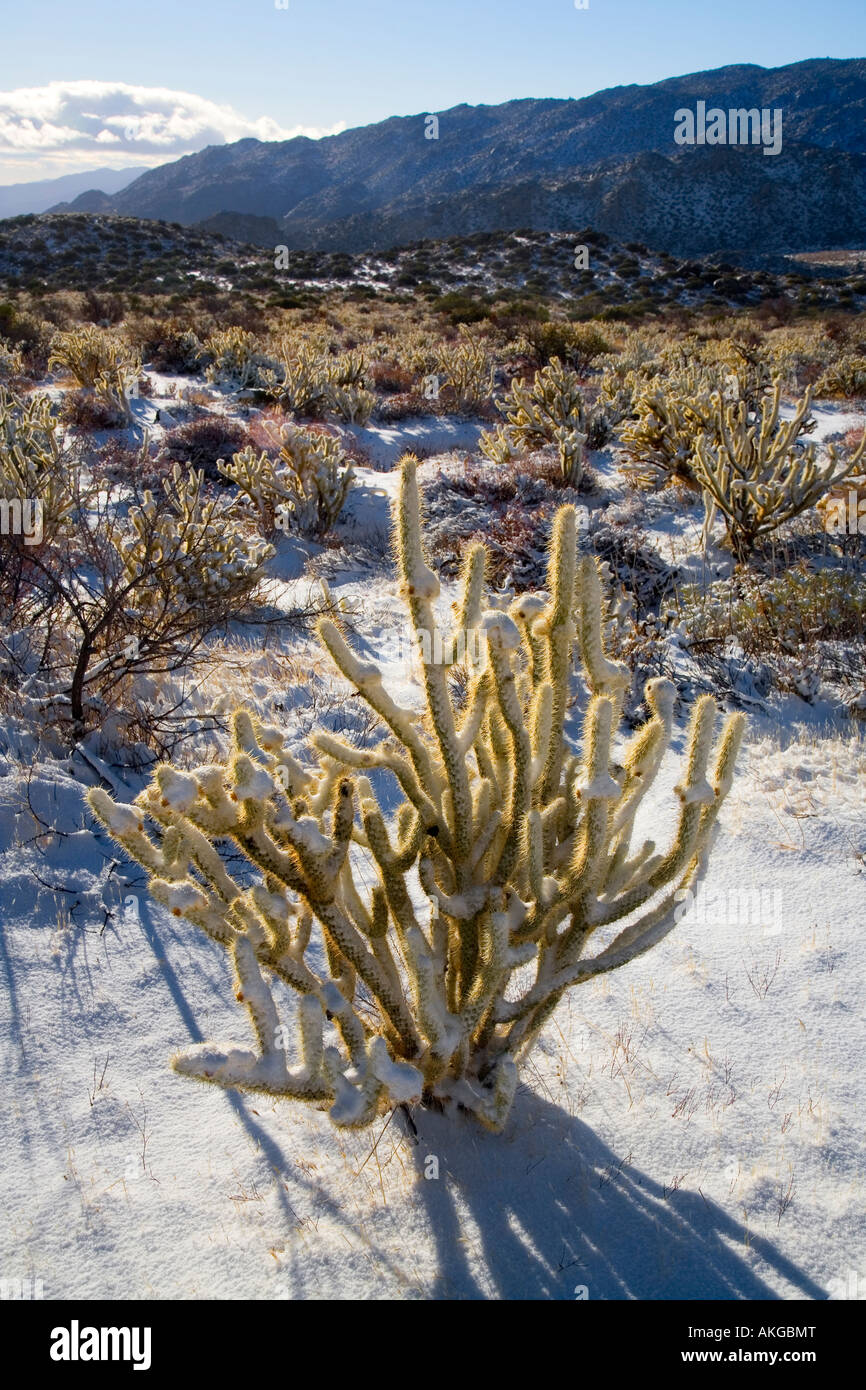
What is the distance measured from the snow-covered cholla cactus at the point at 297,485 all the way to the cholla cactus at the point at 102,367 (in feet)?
12.0

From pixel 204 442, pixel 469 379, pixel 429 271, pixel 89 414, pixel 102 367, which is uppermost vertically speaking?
pixel 429 271

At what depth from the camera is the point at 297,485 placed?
7602 millimetres

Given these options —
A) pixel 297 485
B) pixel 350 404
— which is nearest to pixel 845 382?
pixel 350 404

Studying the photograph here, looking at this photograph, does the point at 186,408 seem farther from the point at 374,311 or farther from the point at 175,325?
the point at 374,311

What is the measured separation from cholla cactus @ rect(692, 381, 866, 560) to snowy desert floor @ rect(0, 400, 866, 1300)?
12.3ft

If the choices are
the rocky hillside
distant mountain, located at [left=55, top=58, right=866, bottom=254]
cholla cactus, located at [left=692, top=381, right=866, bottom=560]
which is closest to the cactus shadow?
cholla cactus, located at [left=692, top=381, right=866, bottom=560]

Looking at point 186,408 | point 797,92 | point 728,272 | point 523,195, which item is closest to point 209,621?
point 186,408

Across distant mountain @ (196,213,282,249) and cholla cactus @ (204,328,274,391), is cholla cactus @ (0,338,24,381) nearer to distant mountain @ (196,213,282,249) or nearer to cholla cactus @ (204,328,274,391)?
cholla cactus @ (204,328,274,391)

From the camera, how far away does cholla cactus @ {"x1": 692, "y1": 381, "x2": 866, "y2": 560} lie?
588 cm

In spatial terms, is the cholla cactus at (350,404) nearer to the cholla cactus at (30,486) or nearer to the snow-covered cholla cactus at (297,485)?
the snow-covered cholla cactus at (297,485)

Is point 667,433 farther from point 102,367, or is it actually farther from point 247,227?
point 247,227

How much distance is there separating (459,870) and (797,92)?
11159cm

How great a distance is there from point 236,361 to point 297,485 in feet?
22.3

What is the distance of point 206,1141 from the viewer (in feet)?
6.45
